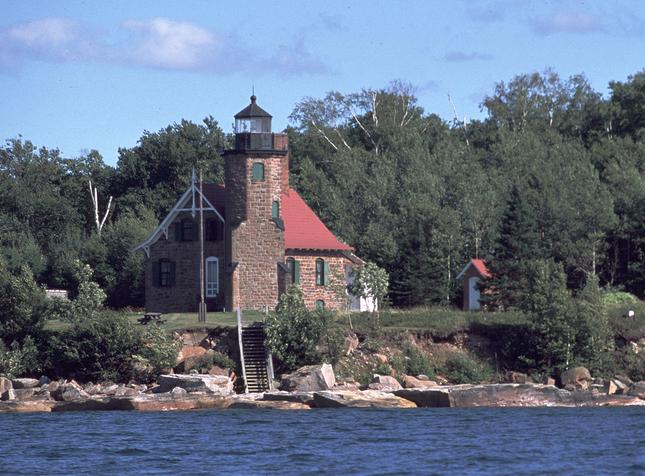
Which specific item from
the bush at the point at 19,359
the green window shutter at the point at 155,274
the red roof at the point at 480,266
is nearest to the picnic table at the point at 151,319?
the bush at the point at 19,359

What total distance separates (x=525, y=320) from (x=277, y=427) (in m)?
14.4

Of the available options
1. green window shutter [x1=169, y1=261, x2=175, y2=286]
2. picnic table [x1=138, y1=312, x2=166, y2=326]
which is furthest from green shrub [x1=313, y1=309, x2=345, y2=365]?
green window shutter [x1=169, y1=261, x2=175, y2=286]

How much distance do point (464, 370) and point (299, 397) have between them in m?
7.19

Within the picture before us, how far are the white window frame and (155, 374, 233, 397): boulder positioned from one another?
1067 centimetres

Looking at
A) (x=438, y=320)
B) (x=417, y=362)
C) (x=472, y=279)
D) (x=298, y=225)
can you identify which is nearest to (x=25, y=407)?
(x=417, y=362)

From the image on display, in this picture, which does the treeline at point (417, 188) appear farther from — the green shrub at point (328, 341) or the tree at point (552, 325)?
the green shrub at point (328, 341)

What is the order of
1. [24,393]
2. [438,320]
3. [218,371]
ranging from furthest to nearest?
[438,320], [218,371], [24,393]

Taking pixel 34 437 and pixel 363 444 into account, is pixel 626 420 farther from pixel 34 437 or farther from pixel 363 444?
pixel 34 437

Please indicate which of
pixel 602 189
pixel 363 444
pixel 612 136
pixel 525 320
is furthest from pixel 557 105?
pixel 363 444

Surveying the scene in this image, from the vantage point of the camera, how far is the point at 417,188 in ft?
226

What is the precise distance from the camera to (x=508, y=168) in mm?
73312

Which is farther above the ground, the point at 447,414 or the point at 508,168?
the point at 508,168

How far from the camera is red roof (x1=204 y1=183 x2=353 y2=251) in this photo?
181 feet

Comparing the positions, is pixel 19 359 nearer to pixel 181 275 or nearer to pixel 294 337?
pixel 294 337
